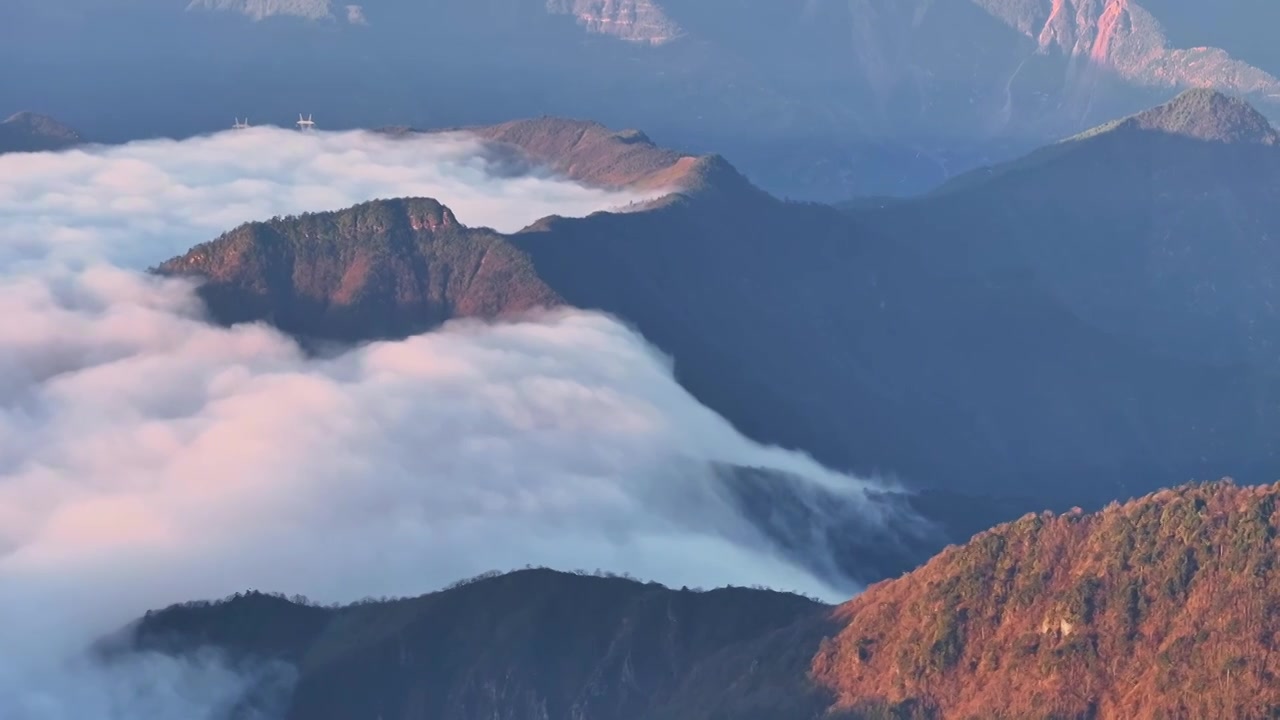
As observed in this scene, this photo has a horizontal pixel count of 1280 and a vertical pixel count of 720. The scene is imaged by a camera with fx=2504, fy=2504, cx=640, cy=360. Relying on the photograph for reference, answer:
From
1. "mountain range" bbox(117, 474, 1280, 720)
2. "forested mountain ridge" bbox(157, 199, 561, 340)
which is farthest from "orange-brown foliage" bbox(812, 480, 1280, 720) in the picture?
"forested mountain ridge" bbox(157, 199, 561, 340)

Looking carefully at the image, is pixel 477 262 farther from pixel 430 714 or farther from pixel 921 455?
pixel 430 714

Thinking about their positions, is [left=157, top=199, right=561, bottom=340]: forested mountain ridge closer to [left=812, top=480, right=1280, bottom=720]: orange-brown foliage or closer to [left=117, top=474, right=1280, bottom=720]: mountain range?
[left=117, top=474, right=1280, bottom=720]: mountain range

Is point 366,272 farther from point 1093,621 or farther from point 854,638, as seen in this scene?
point 1093,621

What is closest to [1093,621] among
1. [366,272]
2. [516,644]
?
[516,644]

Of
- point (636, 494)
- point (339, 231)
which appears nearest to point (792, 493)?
point (636, 494)

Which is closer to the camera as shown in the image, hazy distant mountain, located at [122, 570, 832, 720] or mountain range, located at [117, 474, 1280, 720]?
mountain range, located at [117, 474, 1280, 720]

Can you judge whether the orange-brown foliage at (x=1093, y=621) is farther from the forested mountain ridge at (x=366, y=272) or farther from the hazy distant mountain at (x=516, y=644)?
the forested mountain ridge at (x=366, y=272)
